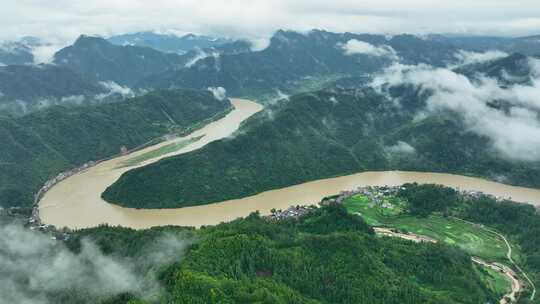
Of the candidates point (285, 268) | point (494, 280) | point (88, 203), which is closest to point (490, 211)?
point (494, 280)

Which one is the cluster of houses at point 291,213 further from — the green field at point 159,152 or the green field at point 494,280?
the green field at point 159,152

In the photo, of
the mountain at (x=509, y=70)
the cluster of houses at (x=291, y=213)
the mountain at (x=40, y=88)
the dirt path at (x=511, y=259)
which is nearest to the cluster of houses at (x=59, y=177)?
the cluster of houses at (x=291, y=213)

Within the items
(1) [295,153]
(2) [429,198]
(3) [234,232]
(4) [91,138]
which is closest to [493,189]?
(2) [429,198]

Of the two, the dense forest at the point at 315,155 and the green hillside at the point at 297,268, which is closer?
the green hillside at the point at 297,268

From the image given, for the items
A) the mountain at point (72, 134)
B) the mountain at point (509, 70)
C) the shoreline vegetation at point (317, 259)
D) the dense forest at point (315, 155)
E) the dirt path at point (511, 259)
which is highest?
the mountain at point (509, 70)

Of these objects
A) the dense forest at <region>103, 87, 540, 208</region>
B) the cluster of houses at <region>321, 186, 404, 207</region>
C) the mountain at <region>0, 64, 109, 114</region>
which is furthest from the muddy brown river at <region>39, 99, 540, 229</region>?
the mountain at <region>0, 64, 109, 114</region>

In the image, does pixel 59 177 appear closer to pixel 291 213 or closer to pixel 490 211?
pixel 291 213
